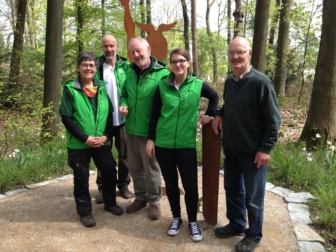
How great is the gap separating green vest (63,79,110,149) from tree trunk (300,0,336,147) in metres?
3.81

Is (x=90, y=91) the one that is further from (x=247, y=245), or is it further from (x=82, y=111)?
(x=247, y=245)

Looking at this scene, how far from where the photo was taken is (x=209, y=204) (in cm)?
293

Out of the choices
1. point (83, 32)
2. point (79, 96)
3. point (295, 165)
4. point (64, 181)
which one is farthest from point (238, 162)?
point (83, 32)

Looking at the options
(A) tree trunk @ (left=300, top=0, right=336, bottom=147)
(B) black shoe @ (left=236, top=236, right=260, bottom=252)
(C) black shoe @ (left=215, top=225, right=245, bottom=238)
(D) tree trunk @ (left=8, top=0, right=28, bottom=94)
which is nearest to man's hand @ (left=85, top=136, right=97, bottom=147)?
(C) black shoe @ (left=215, top=225, right=245, bottom=238)

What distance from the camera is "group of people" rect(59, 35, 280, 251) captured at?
7.45 feet

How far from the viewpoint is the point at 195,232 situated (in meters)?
2.72

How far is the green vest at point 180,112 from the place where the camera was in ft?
8.27

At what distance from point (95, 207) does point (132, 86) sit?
153 centimetres

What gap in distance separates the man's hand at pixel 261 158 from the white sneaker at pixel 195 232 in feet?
2.97

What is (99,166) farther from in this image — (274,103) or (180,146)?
(274,103)

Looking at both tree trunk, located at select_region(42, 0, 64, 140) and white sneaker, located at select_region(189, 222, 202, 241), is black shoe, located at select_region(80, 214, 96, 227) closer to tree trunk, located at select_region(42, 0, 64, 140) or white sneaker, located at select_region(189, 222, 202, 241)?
white sneaker, located at select_region(189, 222, 202, 241)

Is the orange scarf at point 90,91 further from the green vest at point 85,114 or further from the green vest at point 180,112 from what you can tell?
the green vest at point 180,112

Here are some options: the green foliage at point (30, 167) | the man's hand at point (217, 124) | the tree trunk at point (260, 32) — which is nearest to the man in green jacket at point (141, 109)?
the man's hand at point (217, 124)

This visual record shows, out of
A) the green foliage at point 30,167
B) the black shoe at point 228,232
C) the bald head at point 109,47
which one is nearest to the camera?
the black shoe at point 228,232
